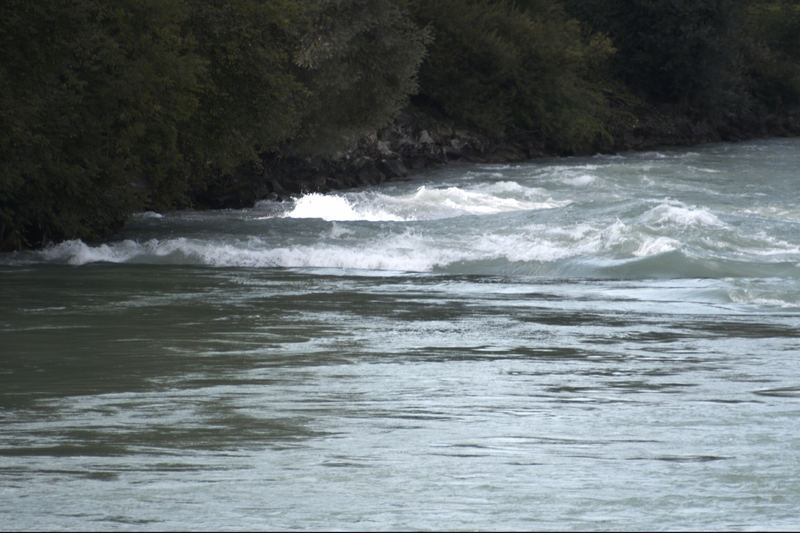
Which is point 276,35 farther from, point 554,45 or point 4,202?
point 554,45

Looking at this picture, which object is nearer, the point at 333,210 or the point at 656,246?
the point at 656,246

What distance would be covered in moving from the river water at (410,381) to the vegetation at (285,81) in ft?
5.12

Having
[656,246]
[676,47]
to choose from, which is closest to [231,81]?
[656,246]

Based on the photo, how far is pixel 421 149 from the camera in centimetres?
4741

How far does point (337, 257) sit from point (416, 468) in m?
13.5

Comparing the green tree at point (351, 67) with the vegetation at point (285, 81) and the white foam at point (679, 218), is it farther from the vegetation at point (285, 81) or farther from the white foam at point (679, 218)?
the white foam at point (679, 218)

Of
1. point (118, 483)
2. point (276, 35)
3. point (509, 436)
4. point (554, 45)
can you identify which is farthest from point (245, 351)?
point (554, 45)

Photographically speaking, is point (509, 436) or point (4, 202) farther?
point (4, 202)

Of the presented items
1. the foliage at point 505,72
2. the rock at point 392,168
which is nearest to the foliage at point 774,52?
the foliage at point 505,72

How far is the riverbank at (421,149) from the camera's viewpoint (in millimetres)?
34188

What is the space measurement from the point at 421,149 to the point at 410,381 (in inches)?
1518

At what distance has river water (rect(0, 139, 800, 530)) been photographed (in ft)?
18.8

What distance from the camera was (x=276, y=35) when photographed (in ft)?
89.5

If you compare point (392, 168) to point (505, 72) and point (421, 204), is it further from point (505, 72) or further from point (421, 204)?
point (421, 204)
